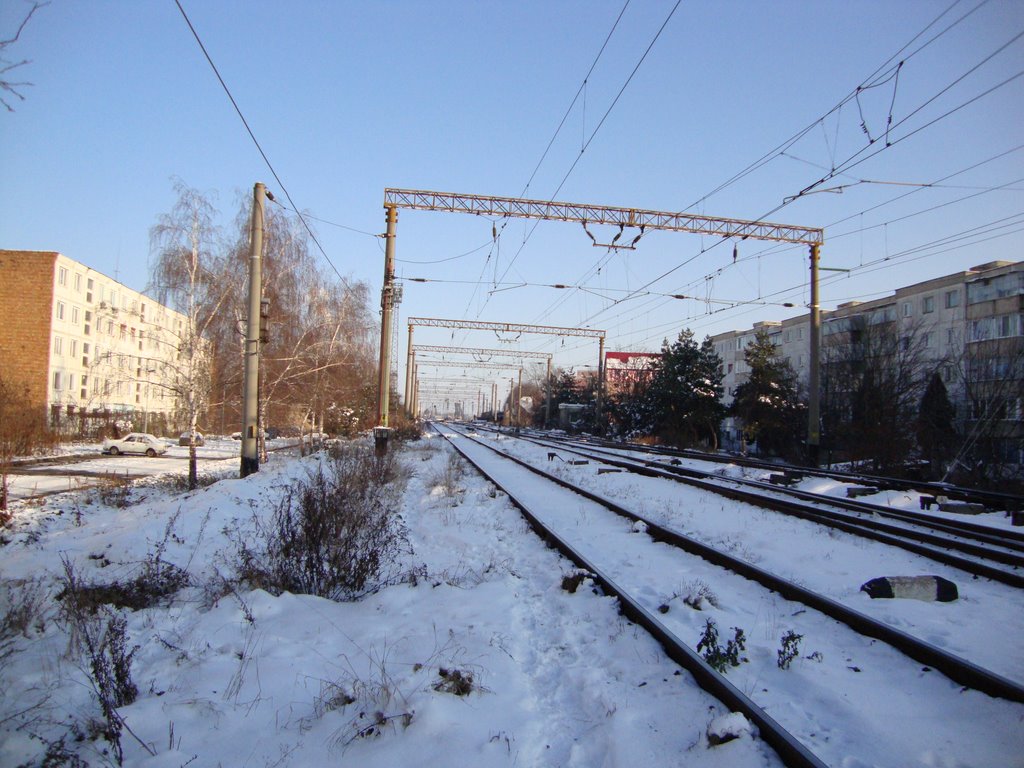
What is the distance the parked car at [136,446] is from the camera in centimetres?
3441

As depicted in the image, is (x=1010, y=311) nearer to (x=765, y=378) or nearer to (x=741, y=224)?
(x=765, y=378)

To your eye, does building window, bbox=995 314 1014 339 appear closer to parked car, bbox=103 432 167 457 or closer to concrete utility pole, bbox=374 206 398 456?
concrete utility pole, bbox=374 206 398 456

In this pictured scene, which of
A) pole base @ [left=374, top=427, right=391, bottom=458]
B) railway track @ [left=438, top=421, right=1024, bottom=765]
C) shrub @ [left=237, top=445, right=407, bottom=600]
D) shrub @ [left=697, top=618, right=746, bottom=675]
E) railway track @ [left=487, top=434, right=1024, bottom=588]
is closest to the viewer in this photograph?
railway track @ [left=438, top=421, right=1024, bottom=765]

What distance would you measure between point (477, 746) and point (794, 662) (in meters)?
2.69

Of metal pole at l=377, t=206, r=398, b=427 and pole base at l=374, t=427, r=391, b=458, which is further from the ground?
metal pole at l=377, t=206, r=398, b=427

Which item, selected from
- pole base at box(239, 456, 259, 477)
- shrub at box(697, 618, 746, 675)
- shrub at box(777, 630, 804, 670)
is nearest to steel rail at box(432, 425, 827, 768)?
shrub at box(697, 618, 746, 675)

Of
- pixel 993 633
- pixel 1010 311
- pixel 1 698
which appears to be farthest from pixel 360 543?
pixel 1010 311

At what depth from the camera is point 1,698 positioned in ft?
12.4

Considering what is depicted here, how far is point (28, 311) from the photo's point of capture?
1875 inches

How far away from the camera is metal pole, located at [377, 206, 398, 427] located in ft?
71.9

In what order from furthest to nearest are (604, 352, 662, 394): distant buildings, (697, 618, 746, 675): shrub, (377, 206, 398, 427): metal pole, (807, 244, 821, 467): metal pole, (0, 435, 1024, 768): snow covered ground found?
1. (604, 352, 662, 394): distant buildings
2. (807, 244, 821, 467): metal pole
3. (377, 206, 398, 427): metal pole
4. (697, 618, 746, 675): shrub
5. (0, 435, 1024, 768): snow covered ground

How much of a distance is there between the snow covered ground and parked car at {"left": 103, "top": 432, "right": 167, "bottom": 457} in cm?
3096

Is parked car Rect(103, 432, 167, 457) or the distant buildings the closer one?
parked car Rect(103, 432, 167, 457)

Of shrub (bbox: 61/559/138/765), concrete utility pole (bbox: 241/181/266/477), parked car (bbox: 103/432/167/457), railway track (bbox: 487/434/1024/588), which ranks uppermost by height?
concrete utility pole (bbox: 241/181/266/477)
